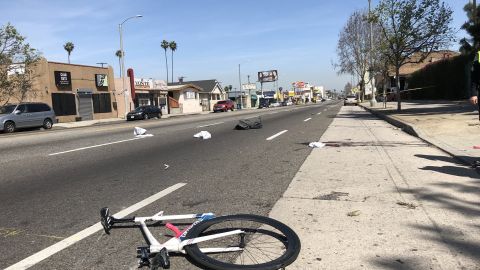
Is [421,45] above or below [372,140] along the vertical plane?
above

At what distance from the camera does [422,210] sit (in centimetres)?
536

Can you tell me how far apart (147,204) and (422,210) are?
341cm

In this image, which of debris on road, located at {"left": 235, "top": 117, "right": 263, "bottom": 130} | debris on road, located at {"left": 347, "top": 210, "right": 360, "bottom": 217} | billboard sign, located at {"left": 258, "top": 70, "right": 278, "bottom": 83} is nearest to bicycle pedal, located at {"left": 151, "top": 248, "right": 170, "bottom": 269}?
debris on road, located at {"left": 347, "top": 210, "right": 360, "bottom": 217}

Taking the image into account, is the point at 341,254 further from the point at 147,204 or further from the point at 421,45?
the point at 421,45

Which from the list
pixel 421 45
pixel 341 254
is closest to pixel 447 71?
pixel 421 45

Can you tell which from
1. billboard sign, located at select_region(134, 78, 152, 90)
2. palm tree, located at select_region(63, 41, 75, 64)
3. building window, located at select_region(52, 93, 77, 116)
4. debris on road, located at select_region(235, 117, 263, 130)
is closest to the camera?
debris on road, located at select_region(235, 117, 263, 130)

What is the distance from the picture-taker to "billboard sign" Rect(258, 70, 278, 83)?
133375 mm

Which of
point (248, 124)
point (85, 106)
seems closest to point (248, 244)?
point (248, 124)

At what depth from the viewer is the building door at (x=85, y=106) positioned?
41.2 metres

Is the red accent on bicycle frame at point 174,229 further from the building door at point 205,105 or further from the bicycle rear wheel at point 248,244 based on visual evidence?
the building door at point 205,105

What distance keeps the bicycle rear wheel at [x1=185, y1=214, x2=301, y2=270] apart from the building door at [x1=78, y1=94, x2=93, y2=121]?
39.4 metres

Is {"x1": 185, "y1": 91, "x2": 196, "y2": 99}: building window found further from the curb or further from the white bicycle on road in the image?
the white bicycle on road

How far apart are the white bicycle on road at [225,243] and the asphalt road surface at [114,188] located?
134 millimetres

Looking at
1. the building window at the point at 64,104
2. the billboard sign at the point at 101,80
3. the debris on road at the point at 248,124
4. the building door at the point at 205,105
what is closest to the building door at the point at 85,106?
the building window at the point at 64,104
